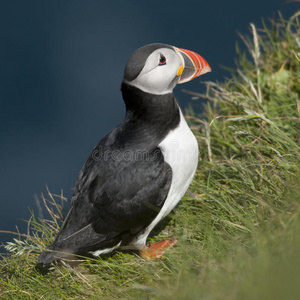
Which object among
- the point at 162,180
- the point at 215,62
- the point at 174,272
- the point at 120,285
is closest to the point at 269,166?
the point at 162,180

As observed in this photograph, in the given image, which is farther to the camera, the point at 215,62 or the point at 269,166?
the point at 215,62

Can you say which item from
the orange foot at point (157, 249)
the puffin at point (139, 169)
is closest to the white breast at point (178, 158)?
the puffin at point (139, 169)

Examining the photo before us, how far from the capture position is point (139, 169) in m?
2.98

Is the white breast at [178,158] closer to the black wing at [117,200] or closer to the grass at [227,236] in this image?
the black wing at [117,200]

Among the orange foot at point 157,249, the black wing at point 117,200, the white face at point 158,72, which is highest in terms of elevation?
the white face at point 158,72

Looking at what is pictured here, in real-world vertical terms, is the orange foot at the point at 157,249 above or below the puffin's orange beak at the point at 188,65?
below

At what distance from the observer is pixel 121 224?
3039mm

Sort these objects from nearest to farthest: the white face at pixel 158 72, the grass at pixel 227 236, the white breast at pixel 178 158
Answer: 1. the grass at pixel 227 236
2. the white face at pixel 158 72
3. the white breast at pixel 178 158

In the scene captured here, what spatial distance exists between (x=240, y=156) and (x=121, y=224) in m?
1.40

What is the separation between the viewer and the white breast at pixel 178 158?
9.96 feet

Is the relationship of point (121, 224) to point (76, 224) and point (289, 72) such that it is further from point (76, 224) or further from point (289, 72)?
point (289, 72)

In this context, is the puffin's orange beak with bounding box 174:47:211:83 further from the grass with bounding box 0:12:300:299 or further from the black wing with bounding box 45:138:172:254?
the black wing with bounding box 45:138:172:254

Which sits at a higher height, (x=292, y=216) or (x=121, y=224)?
(x=292, y=216)

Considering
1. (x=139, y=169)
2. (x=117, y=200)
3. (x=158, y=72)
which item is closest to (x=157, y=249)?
A: (x=117, y=200)
